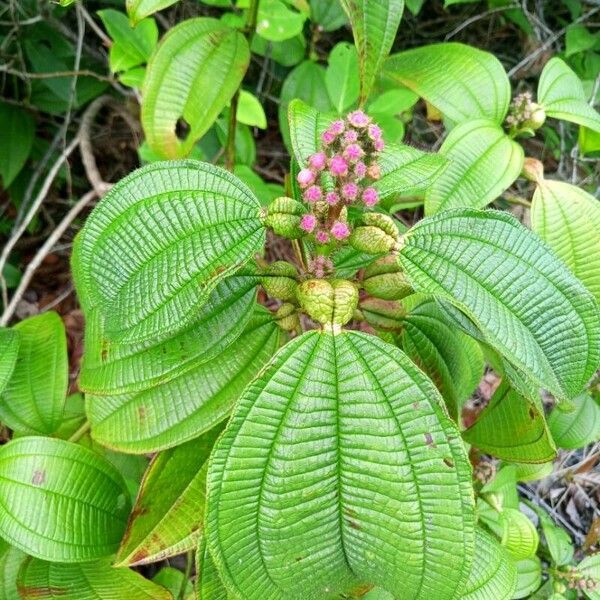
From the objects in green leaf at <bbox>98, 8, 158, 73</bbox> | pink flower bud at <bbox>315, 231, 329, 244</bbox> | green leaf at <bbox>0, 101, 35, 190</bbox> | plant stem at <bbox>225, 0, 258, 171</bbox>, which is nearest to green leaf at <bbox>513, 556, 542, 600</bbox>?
pink flower bud at <bbox>315, 231, 329, 244</bbox>

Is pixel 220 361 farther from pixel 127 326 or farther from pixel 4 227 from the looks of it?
pixel 4 227

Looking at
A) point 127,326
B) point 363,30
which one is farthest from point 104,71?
point 127,326

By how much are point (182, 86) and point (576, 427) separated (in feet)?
3.30

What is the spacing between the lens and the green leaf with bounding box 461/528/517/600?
0.99 m

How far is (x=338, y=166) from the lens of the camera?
28.8 inches

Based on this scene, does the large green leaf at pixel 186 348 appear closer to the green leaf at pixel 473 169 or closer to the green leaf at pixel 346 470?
the green leaf at pixel 346 470

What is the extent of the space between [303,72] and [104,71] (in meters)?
0.69

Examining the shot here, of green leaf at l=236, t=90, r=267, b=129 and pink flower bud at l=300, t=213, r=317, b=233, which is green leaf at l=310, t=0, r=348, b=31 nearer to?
green leaf at l=236, t=90, r=267, b=129

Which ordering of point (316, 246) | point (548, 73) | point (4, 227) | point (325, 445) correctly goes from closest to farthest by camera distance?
point (325, 445) < point (316, 246) < point (548, 73) < point (4, 227)

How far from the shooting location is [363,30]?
99cm

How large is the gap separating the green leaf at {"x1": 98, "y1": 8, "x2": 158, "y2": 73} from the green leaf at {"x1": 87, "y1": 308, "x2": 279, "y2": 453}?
764 mm

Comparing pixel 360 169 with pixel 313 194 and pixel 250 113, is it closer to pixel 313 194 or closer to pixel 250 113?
pixel 313 194

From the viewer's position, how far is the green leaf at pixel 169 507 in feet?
3.09

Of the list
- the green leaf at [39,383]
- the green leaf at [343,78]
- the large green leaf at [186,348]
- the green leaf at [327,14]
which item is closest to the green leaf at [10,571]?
the green leaf at [39,383]
